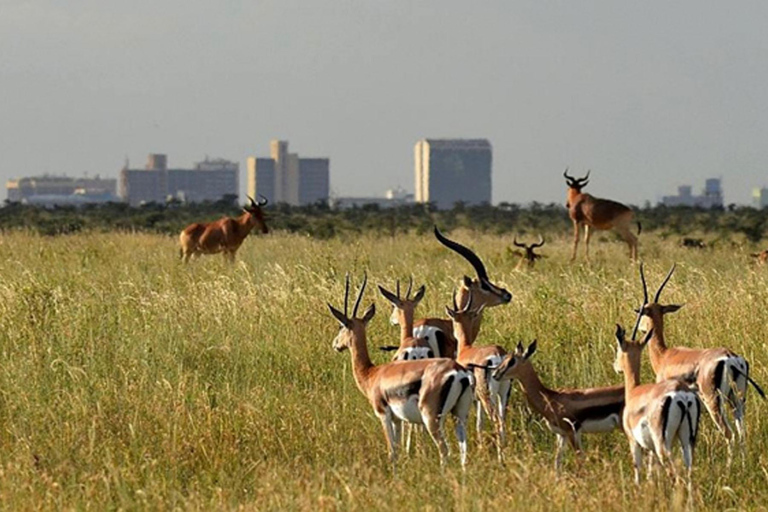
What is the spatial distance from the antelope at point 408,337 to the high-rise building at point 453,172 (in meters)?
168

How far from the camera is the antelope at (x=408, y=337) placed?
24.7ft

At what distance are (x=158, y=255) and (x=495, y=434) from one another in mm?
12226

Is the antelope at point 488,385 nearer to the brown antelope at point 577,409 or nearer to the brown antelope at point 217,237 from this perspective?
the brown antelope at point 577,409

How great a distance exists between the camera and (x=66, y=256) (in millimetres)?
17516

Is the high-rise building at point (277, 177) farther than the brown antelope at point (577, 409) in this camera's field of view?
Yes

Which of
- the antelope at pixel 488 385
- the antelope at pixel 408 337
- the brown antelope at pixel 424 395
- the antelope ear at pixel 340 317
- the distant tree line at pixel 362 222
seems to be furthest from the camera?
the distant tree line at pixel 362 222

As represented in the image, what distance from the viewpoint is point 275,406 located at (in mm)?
7707

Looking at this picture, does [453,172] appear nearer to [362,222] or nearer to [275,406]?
[362,222]

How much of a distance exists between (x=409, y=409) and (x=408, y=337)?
1359 millimetres

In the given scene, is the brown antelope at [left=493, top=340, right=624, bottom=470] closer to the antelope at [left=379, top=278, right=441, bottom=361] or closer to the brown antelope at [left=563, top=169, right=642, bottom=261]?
the antelope at [left=379, top=278, right=441, bottom=361]

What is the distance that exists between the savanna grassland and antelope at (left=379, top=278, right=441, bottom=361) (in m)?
0.47

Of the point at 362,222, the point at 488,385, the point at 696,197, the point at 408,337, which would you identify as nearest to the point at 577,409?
the point at 488,385

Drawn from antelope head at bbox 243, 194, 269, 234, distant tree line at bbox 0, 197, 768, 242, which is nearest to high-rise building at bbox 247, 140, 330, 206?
distant tree line at bbox 0, 197, 768, 242

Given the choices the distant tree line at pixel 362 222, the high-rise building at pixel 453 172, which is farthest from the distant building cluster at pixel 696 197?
the distant tree line at pixel 362 222
